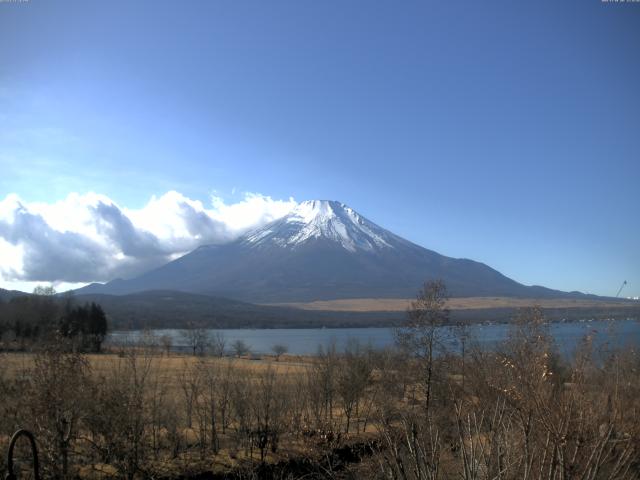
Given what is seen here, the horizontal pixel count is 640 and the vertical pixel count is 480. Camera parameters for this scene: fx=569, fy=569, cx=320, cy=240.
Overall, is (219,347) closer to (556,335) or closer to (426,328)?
(426,328)

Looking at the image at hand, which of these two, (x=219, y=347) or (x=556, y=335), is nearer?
(x=556, y=335)

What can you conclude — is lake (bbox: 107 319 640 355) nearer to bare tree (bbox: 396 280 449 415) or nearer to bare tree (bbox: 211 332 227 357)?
bare tree (bbox: 396 280 449 415)

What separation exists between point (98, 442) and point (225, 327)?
159 m

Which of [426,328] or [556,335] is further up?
[556,335]

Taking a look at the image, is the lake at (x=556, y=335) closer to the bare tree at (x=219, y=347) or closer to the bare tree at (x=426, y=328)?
the bare tree at (x=426, y=328)

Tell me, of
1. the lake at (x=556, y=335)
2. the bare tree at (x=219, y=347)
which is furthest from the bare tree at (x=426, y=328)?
the bare tree at (x=219, y=347)

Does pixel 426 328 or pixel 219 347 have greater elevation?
pixel 426 328

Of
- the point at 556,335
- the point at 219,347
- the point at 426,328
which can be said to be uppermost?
the point at 556,335

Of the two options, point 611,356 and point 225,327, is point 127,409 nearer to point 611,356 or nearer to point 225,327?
point 611,356

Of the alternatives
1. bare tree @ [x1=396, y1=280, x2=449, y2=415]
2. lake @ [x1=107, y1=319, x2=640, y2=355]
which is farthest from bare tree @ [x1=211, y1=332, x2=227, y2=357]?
bare tree @ [x1=396, y1=280, x2=449, y2=415]

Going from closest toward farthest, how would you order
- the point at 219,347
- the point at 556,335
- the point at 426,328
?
the point at 556,335
the point at 426,328
the point at 219,347

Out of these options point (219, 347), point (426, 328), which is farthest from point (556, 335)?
point (219, 347)

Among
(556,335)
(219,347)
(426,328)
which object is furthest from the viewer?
(219,347)

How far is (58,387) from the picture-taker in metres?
11.4
